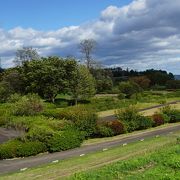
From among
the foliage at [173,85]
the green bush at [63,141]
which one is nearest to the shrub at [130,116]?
the green bush at [63,141]

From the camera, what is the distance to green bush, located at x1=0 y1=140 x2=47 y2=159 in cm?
2773

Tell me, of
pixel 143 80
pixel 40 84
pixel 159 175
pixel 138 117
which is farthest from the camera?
pixel 143 80

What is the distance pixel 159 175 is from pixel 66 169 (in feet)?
16.0

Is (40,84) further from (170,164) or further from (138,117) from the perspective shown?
(170,164)

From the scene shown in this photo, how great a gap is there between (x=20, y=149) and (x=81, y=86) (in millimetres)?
52453

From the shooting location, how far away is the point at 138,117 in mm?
43000

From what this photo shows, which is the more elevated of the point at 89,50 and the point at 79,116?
the point at 89,50

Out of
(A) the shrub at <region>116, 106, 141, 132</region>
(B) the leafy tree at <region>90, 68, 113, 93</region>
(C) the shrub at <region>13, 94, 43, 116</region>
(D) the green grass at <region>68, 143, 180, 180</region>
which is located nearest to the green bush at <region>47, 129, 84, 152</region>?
(A) the shrub at <region>116, 106, 141, 132</region>

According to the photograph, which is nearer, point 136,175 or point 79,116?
point 136,175

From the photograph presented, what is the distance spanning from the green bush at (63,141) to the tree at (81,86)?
1835 inches

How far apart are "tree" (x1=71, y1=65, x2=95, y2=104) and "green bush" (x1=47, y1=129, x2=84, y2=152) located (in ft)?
153

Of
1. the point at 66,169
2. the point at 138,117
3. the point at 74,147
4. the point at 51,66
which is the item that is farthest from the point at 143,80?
the point at 66,169

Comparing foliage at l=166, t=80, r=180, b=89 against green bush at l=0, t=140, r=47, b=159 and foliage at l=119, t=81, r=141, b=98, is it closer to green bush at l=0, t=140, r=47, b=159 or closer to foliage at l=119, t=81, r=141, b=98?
foliage at l=119, t=81, r=141, b=98

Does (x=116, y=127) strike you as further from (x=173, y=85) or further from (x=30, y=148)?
(x=173, y=85)
